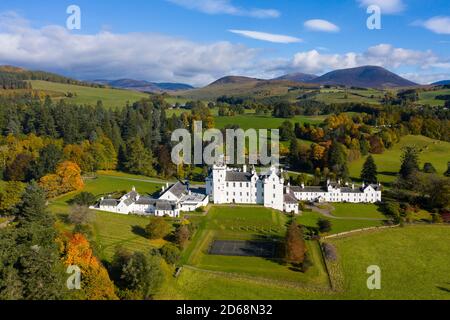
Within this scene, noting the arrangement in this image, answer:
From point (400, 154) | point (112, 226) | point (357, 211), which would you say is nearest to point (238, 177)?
point (357, 211)

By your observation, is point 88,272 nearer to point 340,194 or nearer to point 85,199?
point 85,199

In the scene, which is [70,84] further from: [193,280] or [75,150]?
[193,280]

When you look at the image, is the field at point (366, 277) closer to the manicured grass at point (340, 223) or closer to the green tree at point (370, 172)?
the manicured grass at point (340, 223)

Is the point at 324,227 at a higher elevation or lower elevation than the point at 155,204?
lower

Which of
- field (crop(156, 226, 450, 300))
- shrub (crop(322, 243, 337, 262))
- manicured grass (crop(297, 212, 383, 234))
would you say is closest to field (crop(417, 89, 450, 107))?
manicured grass (crop(297, 212, 383, 234))

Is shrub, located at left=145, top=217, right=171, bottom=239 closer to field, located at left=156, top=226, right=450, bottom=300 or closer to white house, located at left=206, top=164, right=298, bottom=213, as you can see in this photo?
field, located at left=156, top=226, right=450, bottom=300
